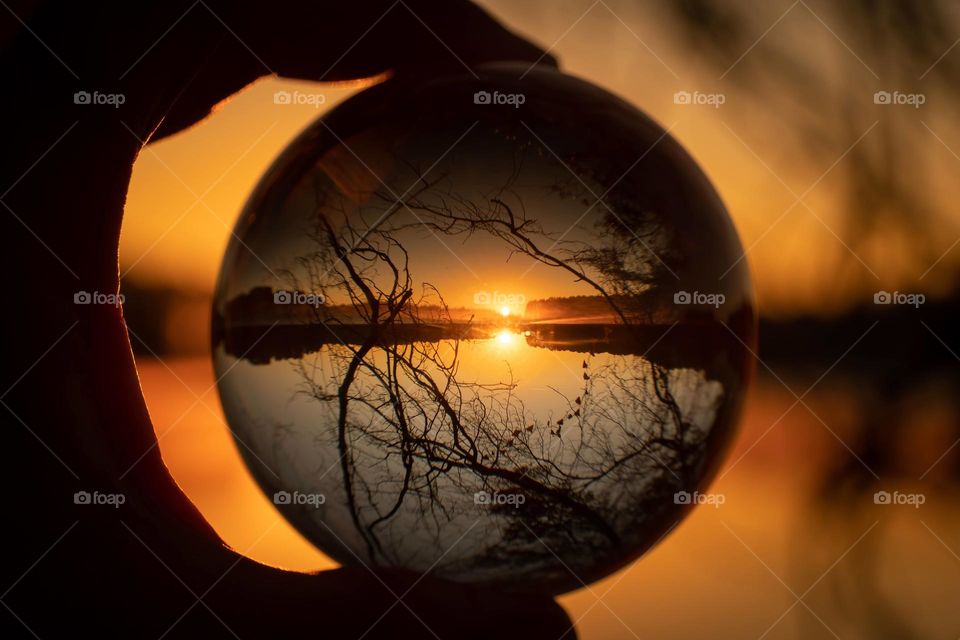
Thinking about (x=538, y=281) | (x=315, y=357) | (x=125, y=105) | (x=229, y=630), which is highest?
(x=125, y=105)

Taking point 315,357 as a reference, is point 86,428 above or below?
below

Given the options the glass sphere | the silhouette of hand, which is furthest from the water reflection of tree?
the silhouette of hand

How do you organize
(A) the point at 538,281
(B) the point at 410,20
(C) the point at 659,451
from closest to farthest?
(A) the point at 538,281 → (C) the point at 659,451 → (B) the point at 410,20

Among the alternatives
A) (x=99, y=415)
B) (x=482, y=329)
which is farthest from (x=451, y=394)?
(x=99, y=415)

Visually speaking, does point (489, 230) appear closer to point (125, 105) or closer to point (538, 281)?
point (538, 281)

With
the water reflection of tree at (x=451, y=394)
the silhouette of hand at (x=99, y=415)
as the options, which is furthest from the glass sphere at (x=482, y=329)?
the silhouette of hand at (x=99, y=415)

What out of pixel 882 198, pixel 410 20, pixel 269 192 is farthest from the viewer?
pixel 882 198

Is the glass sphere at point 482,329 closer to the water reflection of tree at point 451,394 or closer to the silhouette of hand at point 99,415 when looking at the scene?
the water reflection of tree at point 451,394

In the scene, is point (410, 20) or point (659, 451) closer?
point (659, 451)

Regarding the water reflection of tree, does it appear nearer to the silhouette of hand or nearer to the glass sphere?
the glass sphere

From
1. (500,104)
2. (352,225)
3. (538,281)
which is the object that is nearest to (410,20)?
(500,104)
